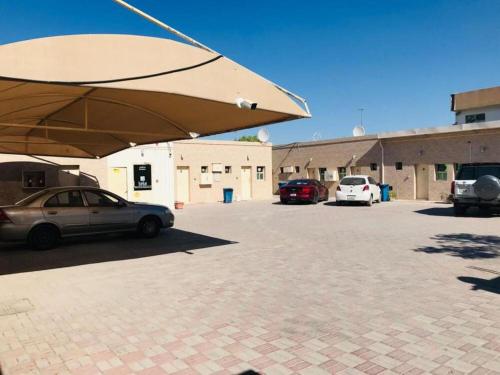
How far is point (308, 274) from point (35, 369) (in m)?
4.55

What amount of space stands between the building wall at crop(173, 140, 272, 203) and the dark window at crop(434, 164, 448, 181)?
11246 millimetres

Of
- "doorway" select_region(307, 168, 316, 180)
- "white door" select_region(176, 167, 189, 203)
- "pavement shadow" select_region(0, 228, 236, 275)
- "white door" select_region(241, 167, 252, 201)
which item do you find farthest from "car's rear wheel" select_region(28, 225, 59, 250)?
"doorway" select_region(307, 168, 316, 180)

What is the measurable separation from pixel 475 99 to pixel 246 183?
1101 inches

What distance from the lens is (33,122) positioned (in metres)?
13.0

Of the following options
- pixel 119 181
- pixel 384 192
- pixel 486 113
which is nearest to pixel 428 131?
pixel 384 192

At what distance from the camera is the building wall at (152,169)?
19.8 metres

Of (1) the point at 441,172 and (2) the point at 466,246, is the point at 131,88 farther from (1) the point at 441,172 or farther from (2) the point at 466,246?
(1) the point at 441,172

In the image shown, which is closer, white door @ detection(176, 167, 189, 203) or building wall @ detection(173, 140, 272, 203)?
Result: white door @ detection(176, 167, 189, 203)

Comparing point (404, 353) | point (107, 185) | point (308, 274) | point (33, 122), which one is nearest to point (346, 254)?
point (308, 274)

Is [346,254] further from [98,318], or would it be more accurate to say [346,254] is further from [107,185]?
[107,185]

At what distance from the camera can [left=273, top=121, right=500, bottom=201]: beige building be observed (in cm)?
2270

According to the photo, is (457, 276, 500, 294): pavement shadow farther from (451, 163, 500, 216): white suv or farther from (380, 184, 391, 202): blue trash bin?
(380, 184, 391, 202): blue trash bin

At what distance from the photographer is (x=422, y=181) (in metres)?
25.4

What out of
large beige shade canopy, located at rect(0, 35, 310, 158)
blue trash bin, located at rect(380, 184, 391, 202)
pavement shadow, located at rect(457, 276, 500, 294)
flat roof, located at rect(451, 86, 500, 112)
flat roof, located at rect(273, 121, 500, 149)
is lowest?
pavement shadow, located at rect(457, 276, 500, 294)
